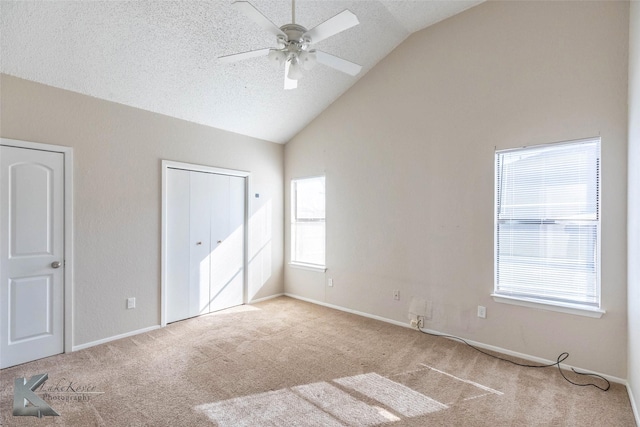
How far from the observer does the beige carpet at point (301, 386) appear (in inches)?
85.6

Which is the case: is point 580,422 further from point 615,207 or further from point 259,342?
point 259,342

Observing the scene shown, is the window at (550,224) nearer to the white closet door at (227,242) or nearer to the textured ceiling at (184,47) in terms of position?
the textured ceiling at (184,47)

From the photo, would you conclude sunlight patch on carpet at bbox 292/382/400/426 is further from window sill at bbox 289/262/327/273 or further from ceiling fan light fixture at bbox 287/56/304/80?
ceiling fan light fixture at bbox 287/56/304/80

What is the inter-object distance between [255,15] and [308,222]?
3.59 m

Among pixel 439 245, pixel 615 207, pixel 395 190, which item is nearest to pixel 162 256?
pixel 395 190

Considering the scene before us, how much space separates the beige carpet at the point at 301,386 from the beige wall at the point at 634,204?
1.08 ft

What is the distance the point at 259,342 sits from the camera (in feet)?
11.3

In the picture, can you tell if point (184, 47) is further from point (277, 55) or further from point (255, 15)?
point (255, 15)

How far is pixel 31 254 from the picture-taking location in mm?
2977

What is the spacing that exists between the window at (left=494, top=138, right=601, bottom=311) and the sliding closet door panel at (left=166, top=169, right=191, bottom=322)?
384 cm

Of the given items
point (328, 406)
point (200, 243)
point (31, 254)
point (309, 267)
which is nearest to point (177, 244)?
point (200, 243)

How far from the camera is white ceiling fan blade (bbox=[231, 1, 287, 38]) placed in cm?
178

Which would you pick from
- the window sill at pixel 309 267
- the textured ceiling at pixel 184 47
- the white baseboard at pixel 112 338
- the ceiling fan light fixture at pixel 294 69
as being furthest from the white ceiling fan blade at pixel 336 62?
the white baseboard at pixel 112 338

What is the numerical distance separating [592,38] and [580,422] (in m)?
3.14
